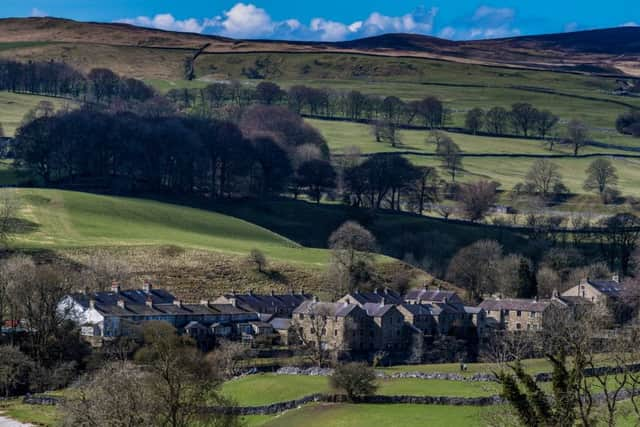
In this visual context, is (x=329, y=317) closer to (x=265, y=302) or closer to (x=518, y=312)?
(x=265, y=302)

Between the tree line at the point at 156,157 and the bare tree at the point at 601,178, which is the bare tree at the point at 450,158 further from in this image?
the tree line at the point at 156,157

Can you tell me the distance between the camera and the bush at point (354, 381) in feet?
208

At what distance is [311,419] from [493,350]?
29.5m

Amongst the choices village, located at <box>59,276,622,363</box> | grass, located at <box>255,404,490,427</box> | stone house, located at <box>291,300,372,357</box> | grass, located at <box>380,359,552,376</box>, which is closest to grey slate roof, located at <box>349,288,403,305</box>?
village, located at <box>59,276,622,363</box>

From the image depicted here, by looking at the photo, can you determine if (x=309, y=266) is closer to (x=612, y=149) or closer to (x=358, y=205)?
(x=358, y=205)

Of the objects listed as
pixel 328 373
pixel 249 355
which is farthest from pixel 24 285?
pixel 328 373

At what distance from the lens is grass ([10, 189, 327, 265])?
107 m

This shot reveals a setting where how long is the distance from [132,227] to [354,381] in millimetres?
55566

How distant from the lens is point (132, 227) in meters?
114

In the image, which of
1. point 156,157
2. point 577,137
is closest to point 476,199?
point 156,157

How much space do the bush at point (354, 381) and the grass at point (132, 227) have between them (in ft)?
145

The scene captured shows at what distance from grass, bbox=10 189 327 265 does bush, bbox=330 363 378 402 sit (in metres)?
44.3

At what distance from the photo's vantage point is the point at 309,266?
10869cm

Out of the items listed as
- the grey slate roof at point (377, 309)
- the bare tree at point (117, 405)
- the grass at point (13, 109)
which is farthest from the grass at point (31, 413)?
the grass at point (13, 109)
